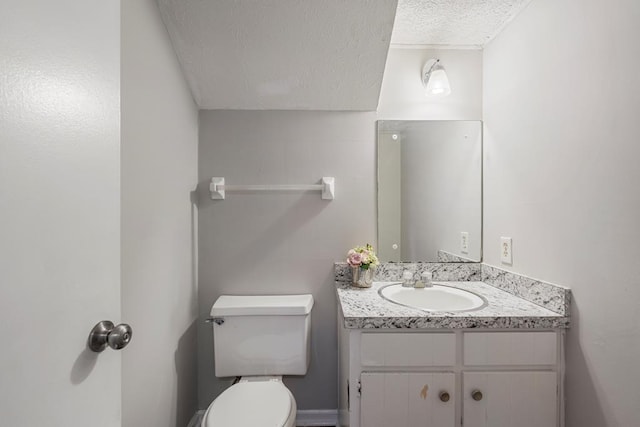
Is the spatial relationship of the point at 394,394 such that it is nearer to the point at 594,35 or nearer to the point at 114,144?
the point at 114,144

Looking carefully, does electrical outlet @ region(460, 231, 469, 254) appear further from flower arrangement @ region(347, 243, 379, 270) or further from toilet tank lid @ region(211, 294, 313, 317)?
toilet tank lid @ region(211, 294, 313, 317)

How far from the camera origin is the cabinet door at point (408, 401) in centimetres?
110

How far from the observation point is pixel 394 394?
3.60 feet

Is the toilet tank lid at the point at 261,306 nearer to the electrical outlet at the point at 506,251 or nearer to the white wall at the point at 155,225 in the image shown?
the white wall at the point at 155,225

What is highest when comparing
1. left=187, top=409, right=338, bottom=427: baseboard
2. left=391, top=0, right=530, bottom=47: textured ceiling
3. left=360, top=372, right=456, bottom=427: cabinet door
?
left=391, top=0, right=530, bottom=47: textured ceiling

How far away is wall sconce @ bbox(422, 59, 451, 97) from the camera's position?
1567 millimetres

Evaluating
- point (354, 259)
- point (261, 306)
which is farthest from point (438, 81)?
point (261, 306)

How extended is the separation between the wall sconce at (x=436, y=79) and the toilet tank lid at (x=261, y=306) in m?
1.31

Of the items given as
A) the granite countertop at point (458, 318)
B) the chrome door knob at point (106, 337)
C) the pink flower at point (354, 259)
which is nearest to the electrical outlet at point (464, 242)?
the granite countertop at point (458, 318)

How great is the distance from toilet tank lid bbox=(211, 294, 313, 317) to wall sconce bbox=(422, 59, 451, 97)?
131 cm

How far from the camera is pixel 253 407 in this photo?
1.18 metres

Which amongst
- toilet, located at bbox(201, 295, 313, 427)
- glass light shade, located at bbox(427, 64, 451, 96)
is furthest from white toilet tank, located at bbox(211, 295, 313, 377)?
glass light shade, located at bbox(427, 64, 451, 96)

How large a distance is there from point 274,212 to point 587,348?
1416 mm

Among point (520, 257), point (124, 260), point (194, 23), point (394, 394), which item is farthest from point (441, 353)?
point (194, 23)
